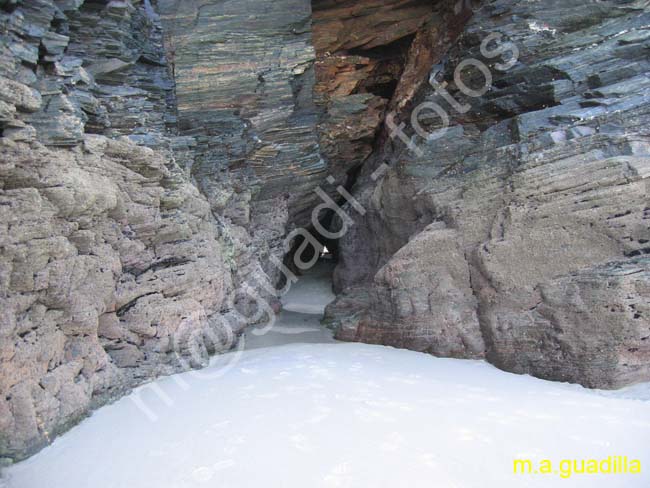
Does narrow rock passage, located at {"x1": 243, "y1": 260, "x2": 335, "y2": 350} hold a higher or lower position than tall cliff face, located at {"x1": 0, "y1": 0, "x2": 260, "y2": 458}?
lower

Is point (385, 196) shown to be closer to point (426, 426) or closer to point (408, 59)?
point (408, 59)

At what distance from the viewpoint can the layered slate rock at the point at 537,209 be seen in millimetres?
4688

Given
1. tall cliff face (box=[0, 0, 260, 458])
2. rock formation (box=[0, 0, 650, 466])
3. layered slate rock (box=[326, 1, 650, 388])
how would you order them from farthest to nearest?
layered slate rock (box=[326, 1, 650, 388]), rock formation (box=[0, 0, 650, 466]), tall cliff face (box=[0, 0, 260, 458])

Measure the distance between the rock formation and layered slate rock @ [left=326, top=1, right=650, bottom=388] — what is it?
0.07 feet

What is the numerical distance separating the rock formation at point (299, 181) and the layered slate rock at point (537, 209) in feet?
0.07

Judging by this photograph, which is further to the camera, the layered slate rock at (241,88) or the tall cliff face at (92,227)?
the layered slate rock at (241,88)

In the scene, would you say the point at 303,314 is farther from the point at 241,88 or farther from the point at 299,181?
the point at 241,88

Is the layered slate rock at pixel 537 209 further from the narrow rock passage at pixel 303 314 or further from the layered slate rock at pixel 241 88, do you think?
the layered slate rock at pixel 241 88

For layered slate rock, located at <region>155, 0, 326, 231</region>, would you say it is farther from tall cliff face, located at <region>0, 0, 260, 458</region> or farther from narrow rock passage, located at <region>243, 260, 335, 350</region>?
narrow rock passage, located at <region>243, 260, 335, 350</region>

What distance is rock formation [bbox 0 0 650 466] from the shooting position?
423cm

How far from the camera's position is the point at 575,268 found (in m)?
4.89

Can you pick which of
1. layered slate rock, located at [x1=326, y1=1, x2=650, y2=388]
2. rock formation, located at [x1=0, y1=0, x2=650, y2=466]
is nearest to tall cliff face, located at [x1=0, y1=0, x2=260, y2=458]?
rock formation, located at [x1=0, y1=0, x2=650, y2=466]

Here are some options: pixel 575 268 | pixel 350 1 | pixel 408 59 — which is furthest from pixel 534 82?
pixel 350 1

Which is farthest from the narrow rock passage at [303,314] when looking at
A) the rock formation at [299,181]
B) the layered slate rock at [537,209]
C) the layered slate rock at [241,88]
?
the layered slate rock at [241,88]
